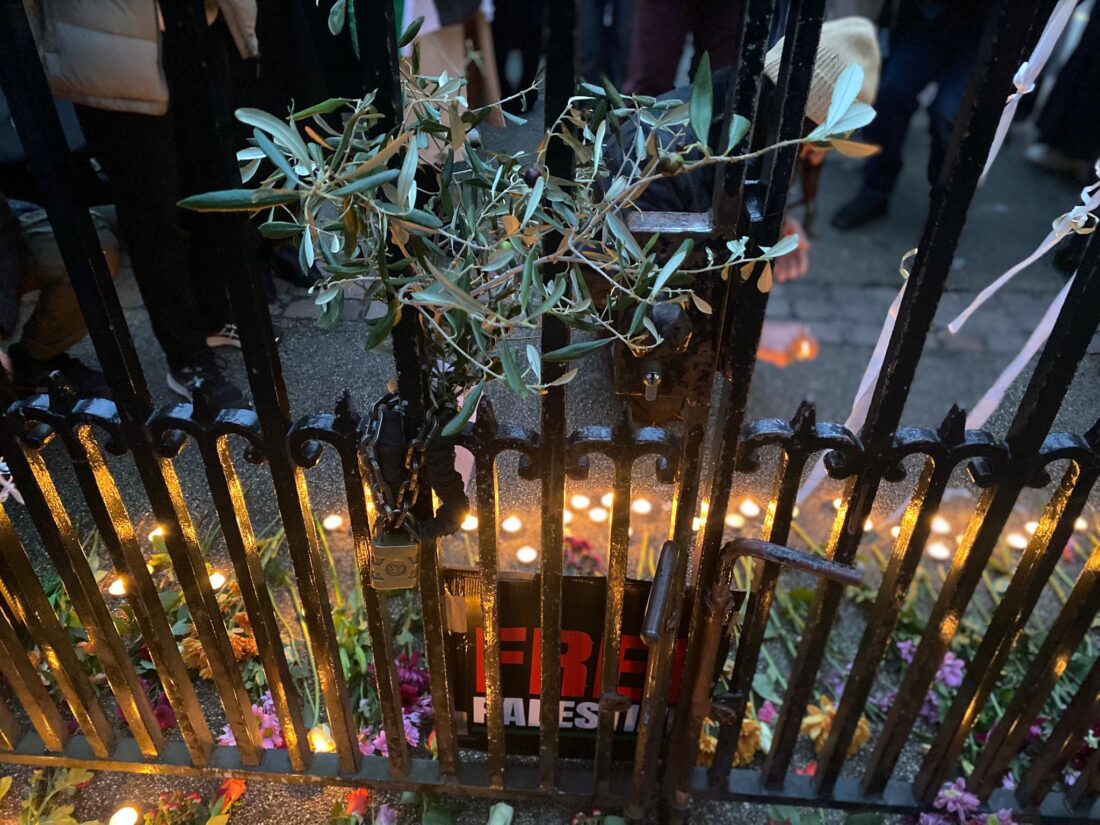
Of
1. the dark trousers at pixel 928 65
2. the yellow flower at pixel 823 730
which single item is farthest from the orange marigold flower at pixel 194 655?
the dark trousers at pixel 928 65

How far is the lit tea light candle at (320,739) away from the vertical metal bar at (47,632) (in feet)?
1.59

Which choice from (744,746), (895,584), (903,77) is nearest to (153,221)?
(895,584)

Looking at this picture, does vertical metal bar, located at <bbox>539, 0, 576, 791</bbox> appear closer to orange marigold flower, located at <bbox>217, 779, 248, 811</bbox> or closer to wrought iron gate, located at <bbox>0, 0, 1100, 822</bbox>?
wrought iron gate, located at <bbox>0, 0, 1100, 822</bbox>

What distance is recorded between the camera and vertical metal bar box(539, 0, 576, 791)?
1084mm

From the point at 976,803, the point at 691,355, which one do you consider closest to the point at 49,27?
the point at 691,355

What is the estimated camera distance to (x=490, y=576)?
171 centimetres

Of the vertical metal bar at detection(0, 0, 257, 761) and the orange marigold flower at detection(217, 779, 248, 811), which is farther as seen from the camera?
the orange marigold flower at detection(217, 779, 248, 811)

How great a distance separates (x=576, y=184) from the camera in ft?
3.85

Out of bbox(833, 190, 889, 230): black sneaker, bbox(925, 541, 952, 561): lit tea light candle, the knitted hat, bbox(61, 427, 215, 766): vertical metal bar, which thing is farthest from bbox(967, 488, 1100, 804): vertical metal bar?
bbox(833, 190, 889, 230): black sneaker

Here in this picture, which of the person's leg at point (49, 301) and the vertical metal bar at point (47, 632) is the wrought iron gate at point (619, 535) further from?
the person's leg at point (49, 301)

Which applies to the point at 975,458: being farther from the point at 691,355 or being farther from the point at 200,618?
the point at 200,618

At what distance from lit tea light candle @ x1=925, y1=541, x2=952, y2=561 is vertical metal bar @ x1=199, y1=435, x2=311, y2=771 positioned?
2201mm

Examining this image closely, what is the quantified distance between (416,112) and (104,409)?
0.79m

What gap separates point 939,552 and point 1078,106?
4.07m
